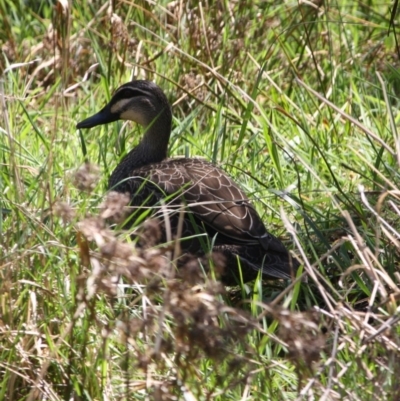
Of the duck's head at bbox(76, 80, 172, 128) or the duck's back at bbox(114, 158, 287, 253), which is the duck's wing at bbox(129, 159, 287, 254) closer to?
the duck's back at bbox(114, 158, 287, 253)

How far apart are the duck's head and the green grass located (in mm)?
99

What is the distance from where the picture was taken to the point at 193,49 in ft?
18.5

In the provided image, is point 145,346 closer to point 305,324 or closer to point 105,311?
point 105,311

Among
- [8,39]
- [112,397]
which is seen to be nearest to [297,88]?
[8,39]

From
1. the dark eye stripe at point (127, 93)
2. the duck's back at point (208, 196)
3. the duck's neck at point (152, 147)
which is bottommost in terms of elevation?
the duck's neck at point (152, 147)

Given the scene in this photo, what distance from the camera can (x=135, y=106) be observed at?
508 cm

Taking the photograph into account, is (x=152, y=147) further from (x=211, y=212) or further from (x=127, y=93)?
(x=211, y=212)

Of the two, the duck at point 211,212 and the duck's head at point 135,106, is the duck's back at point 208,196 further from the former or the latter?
the duck's head at point 135,106

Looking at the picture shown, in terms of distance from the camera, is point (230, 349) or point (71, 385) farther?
point (71, 385)

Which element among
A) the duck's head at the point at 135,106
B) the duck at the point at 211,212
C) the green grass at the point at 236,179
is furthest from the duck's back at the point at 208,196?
the duck's head at the point at 135,106

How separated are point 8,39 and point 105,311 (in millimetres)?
2960

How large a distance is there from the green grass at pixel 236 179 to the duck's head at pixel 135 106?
99mm

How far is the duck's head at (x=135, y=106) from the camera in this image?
16.6 ft

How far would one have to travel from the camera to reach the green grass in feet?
8.73
